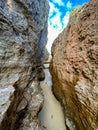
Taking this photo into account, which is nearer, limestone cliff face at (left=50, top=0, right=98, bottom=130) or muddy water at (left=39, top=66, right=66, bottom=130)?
limestone cliff face at (left=50, top=0, right=98, bottom=130)

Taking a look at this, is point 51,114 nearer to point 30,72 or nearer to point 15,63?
point 30,72

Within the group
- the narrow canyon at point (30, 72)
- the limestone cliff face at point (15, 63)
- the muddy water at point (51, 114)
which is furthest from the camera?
the muddy water at point (51, 114)

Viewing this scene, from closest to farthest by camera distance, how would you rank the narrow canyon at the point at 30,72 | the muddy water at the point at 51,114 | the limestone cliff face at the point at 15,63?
the limestone cliff face at the point at 15,63
the narrow canyon at the point at 30,72
the muddy water at the point at 51,114

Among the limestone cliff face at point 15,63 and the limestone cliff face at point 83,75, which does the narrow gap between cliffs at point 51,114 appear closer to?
the limestone cliff face at point 83,75

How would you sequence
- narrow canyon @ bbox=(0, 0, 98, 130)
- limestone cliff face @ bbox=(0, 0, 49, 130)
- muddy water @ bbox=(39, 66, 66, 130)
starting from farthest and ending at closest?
muddy water @ bbox=(39, 66, 66, 130) → narrow canyon @ bbox=(0, 0, 98, 130) → limestone cliff face @ bbox=(0, 0, 49, 130)

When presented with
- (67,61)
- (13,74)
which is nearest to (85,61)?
(67,61)

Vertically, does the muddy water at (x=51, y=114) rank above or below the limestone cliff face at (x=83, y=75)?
below

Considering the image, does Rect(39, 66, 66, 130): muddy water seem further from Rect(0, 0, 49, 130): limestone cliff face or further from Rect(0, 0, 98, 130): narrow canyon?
Rect(0, 0, 49, 130): limestone cliff face

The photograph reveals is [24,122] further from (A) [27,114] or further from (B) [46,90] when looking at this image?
Answer: (B) [46,90]

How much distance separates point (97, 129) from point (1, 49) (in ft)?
8.01

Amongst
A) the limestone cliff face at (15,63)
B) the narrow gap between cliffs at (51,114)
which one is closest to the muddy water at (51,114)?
the narrow gap between cliffs at (51,114)

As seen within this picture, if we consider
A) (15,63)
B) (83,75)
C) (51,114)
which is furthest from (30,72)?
(51,114)

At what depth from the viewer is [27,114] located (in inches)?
149

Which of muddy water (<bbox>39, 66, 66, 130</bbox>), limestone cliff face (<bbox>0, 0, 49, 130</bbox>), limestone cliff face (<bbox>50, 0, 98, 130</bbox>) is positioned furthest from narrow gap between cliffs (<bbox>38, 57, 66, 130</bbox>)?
limestone cliff face (<bbox>0, 0, 49, 130</bbox>)
